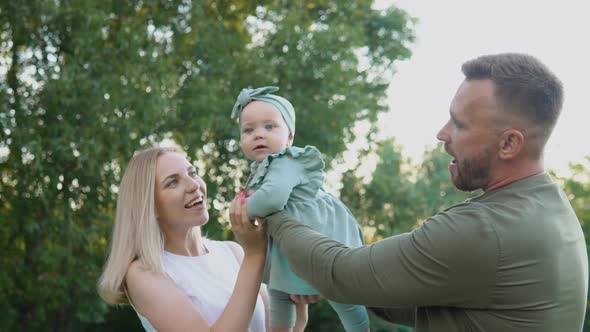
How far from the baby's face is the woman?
1.27 feet

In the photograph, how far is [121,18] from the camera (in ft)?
41.8

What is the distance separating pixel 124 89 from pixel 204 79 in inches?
66.9

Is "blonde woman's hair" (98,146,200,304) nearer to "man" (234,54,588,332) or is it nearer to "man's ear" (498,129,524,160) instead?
"man" (234,54,588,332)

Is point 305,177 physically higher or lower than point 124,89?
lower

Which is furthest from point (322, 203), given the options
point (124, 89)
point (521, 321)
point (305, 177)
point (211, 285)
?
point (124, 89)

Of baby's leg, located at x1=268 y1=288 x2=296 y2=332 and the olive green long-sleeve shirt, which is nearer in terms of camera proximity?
the olive green long-sleeve shirt

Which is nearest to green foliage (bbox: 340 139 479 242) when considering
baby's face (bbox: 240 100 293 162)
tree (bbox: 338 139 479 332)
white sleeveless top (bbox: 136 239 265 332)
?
tree (bbox: 338 139 479 332)

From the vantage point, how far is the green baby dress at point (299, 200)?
279 cm

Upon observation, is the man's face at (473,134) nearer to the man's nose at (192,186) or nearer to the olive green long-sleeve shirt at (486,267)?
the olive green long-sleeve shirt at (486,267)

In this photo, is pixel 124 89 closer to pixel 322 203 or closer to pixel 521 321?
pixel 322 203

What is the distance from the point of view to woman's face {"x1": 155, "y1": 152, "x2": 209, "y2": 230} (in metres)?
3.36

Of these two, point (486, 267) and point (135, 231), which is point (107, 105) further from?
point (486, 267)

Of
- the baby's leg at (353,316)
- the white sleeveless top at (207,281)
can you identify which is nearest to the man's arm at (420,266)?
the baby's leg at (353,316)

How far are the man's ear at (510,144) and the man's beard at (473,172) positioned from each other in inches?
1.8
